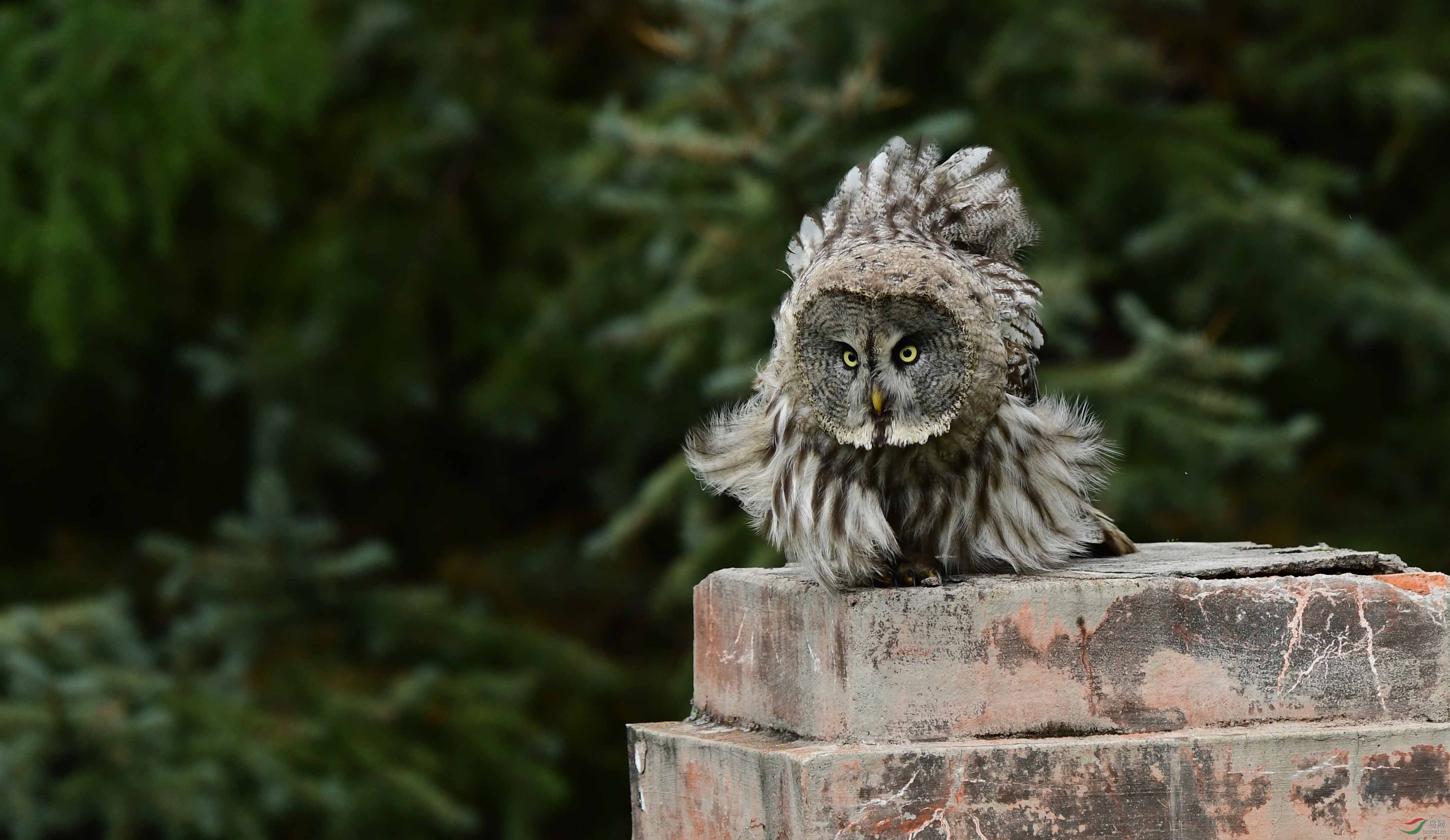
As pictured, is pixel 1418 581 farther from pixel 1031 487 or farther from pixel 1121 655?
pixel 1031 487

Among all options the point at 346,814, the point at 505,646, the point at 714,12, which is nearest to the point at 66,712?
the point at 346,814

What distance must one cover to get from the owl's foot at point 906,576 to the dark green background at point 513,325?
2713 millimetres

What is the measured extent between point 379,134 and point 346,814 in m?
3.16

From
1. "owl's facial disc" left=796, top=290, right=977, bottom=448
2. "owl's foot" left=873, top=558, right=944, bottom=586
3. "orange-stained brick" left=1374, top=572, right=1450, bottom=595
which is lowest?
"orange-stained brick" left=1374, top=572, right=1450, bottom=595

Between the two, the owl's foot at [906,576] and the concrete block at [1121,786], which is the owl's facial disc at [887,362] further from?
the concrete block at [1121,786]

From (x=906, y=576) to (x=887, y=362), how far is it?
1.49 feet

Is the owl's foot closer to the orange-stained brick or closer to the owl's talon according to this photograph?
the owl's talon

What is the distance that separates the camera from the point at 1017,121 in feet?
26.0

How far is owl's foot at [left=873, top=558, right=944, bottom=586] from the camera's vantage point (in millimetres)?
3752

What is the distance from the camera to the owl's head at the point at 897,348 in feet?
11.7

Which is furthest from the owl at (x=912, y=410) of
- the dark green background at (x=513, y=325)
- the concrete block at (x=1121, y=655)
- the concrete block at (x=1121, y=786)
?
the dark green background at (x=513, y=325)

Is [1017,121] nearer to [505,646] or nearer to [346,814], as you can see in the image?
[505,646]

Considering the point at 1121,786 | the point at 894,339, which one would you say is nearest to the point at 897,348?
the point at 894,339

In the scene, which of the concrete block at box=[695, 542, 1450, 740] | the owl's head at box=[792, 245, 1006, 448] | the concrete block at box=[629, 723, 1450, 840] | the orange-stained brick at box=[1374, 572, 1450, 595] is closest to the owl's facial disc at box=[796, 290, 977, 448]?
the owl's head at box=[792, 245, 1006, 448]
